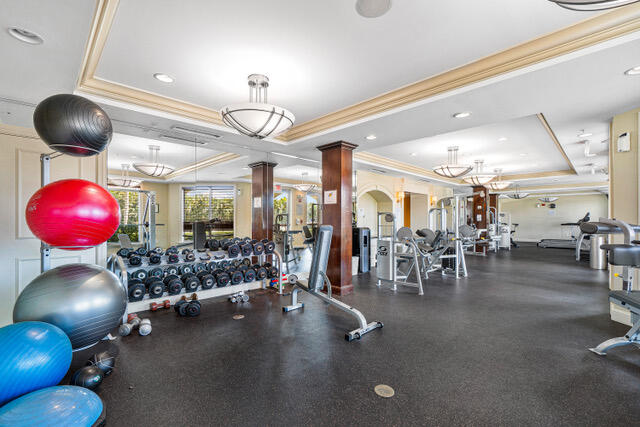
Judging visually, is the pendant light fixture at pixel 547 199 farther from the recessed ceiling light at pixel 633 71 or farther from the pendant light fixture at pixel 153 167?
the pendant light fixture at pixel 153 167

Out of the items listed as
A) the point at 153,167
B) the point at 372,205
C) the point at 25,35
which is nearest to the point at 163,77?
the point at 25,35

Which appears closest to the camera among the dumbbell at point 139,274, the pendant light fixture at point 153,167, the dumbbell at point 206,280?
the dumbbell at point 139,274

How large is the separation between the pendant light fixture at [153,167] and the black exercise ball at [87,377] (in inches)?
111

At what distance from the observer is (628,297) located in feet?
7.46

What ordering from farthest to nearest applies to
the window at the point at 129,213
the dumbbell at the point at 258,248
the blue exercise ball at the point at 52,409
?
1. the dumbbell at the point at 258,248
2. the window at the point at 129,213
3. the blue exercise ball at the point at 52,409

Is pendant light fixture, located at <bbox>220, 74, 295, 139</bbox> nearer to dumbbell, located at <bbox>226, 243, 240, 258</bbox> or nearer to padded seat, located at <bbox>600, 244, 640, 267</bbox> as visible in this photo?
dumbbell, located at <bbox>226, 243, 240, 258</bbox>

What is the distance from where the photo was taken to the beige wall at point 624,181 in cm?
317

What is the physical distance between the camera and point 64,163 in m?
3.10

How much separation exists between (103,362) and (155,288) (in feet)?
4.73

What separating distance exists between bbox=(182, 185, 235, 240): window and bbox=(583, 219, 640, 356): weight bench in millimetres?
4640

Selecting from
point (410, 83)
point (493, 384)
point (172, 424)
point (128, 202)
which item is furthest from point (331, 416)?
point (128, 202)

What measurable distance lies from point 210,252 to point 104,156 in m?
1.83

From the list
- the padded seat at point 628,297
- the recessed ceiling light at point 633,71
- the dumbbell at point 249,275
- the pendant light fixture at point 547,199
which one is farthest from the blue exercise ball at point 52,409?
the pendant light fixture at point 547,199

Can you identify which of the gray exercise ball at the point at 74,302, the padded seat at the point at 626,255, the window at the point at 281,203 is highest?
the window at the point at 281,203
